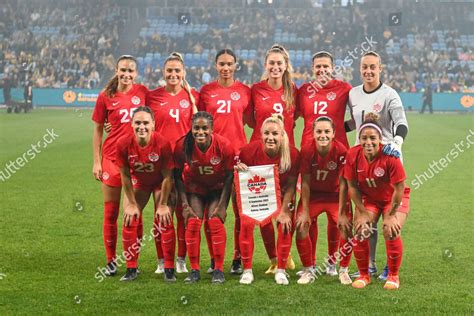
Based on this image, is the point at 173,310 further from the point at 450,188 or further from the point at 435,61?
the point at 435,61

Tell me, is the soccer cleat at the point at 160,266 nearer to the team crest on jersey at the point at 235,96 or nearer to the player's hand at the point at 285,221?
the player's hand at the point at 285,221

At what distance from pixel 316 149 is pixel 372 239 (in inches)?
39.1

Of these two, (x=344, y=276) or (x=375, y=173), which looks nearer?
(x=375, y=173)

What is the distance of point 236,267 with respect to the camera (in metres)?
6.43

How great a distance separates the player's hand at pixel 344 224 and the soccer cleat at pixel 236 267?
103cm

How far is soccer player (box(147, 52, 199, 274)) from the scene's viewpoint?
6.34m

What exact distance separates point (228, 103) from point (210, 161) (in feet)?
2.30

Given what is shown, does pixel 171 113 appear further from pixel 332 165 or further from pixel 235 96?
pixel 332 165

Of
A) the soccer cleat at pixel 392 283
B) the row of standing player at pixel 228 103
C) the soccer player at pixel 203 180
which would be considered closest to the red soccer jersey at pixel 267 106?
the row of standing player at pixel 228 103

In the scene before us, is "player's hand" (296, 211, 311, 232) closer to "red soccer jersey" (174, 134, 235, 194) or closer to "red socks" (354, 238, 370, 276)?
"red socks" (354, 238, 370, 276)

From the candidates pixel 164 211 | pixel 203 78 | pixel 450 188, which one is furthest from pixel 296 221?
pixel 203 78

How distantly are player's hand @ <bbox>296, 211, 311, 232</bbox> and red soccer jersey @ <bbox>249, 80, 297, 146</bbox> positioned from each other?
0.71m

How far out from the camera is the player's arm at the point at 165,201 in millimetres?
5941

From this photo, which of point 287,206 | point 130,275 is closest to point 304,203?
point 287,206
